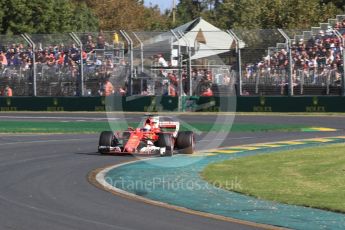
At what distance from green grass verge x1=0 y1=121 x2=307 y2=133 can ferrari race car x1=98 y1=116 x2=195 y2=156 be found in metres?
7.74

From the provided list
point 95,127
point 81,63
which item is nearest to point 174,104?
point 81,63

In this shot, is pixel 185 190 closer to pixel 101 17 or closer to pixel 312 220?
pixel 312 220

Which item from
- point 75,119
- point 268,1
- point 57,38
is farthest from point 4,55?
point 268,1

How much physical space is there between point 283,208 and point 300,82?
2366 cm

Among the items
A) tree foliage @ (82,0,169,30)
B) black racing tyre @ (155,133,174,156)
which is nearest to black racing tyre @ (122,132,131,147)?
black racing tyre @ (155,133,174,156)

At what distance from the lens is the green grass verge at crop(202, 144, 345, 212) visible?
13383 mm

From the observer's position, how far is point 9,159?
64.1 ft

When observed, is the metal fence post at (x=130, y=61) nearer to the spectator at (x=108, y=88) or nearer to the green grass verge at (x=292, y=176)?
the spectator at (x=108, y=88)

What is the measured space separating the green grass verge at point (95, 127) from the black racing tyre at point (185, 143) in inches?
303

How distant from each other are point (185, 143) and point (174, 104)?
16.9 meters

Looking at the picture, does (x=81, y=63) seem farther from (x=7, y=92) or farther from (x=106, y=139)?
(x=106, y=139)

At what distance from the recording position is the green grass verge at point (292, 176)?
13.4 metres

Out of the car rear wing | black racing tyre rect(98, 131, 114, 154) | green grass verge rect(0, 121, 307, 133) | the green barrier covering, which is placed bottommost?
green grass verge rect(0, 121, 307, 133)

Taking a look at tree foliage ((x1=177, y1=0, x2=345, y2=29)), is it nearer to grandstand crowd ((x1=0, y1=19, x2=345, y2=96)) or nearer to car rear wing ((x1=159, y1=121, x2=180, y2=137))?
grandstand crowd ((x1=0, y1=19, x2=345, y2=96))
